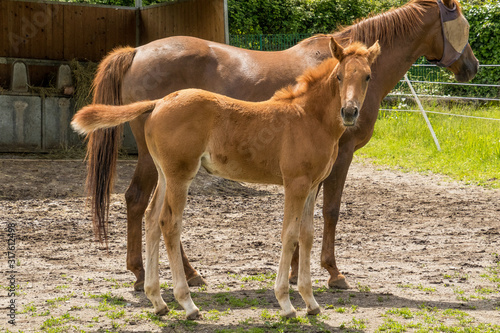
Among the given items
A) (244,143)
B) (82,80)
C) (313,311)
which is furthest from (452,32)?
(82,80)

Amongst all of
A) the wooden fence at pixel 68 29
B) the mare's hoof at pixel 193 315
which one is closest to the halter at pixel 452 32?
the mare's hoof at pixel 193 315

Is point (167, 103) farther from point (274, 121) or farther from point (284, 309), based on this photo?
point (284, 309)

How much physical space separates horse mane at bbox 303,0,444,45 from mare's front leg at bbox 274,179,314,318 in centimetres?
212

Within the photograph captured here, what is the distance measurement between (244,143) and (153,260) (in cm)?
104

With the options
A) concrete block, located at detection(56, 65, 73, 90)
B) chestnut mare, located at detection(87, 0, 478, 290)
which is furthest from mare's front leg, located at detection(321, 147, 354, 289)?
concrete block, located at detection(56, 65, 73, 90)

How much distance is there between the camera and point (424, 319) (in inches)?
163

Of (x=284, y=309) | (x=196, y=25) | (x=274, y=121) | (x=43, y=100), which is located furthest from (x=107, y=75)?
(x=43, y=100)

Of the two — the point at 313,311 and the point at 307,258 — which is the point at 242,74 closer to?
the point at 307,258

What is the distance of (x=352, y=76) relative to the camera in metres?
3.92

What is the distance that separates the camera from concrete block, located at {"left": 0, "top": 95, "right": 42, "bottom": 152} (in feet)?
34.3

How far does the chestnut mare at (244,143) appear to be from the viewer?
13.1ft

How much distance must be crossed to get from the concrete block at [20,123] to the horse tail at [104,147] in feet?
18.4

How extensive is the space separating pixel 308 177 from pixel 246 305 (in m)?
1.14

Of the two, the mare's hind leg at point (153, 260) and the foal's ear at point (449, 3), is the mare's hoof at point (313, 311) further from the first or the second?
the foal's ear at point (449, 3)
